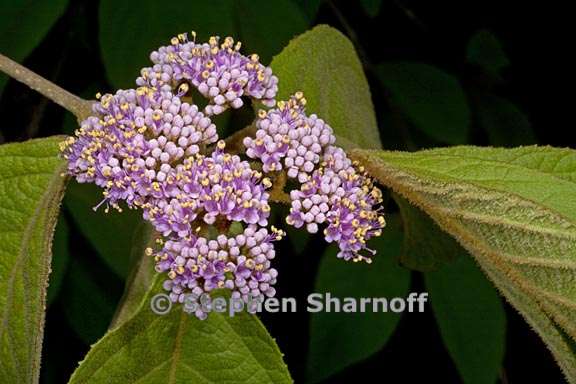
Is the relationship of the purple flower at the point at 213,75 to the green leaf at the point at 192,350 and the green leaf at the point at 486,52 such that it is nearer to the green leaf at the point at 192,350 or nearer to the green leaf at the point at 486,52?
the green leaf at the point at 192,350

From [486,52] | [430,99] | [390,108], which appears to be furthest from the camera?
[486,52]

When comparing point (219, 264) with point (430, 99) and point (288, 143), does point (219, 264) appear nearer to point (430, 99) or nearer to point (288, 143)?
point (288, 143)

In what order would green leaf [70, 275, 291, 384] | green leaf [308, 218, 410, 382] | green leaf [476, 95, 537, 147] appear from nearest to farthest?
green leaf [70, 275, 291, 384]
green leaf [308, 218, 410, 382]
green leaf [476, 95, 537, 147]

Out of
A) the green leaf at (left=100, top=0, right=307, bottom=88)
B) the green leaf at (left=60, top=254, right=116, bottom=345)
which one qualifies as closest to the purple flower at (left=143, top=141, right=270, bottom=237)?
the green leaf at (left=100, top=0, right=307, bottom=88)

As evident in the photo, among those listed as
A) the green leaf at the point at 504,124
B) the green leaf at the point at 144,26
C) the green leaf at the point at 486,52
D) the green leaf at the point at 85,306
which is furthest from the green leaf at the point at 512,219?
the green leaf at the point at 486,52

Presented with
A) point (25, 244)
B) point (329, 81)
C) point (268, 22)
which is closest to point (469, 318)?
point (329, 81)

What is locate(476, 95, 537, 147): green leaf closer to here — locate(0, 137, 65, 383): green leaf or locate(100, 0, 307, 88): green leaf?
locate(100, 0, 307, 88): green leaf
